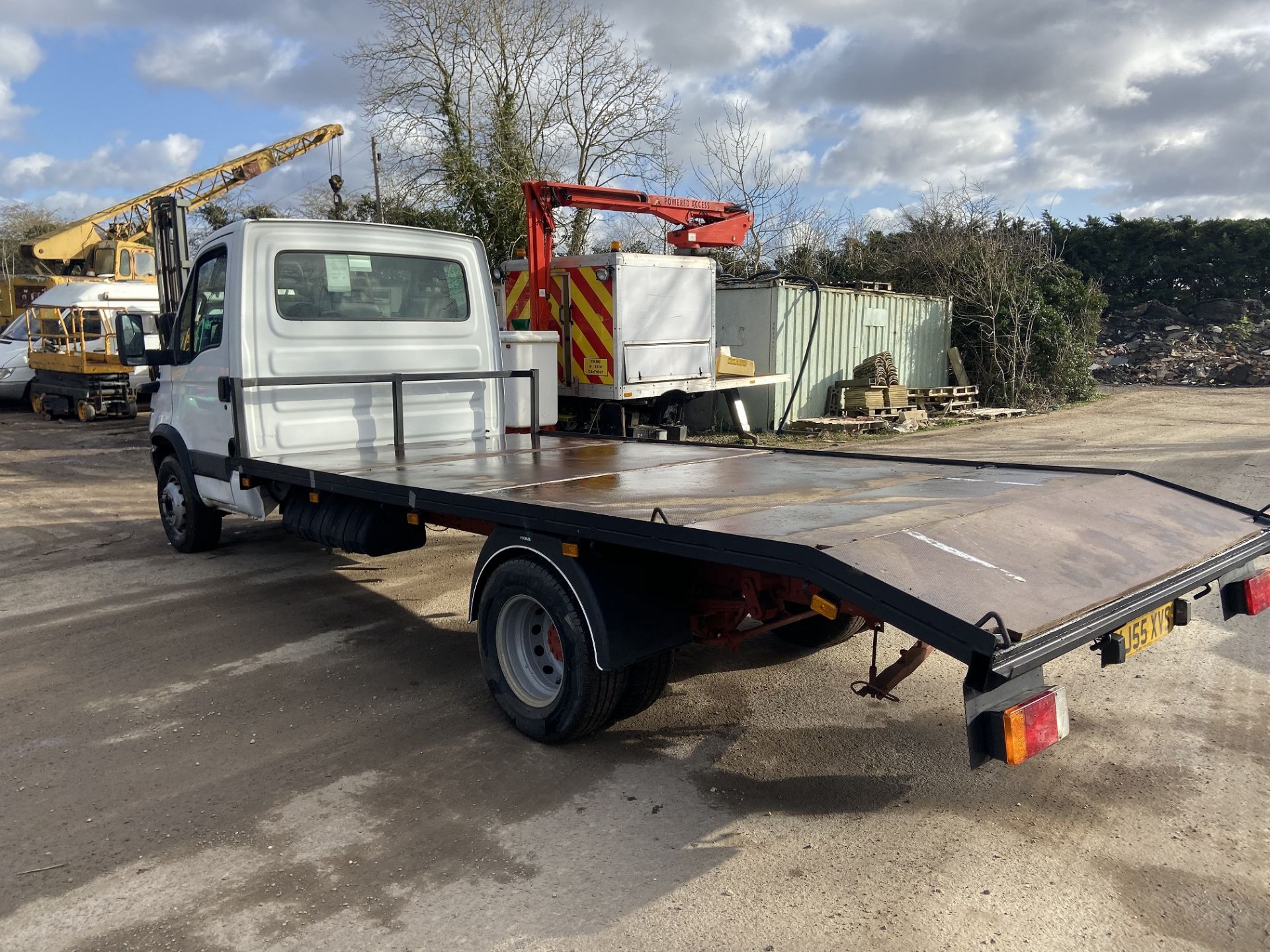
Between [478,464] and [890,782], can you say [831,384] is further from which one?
[890,782]

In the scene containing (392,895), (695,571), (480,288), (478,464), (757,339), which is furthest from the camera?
(757,339)

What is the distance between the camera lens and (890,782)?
3.64 m

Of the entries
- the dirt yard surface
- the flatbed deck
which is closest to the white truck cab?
the flatbed deck

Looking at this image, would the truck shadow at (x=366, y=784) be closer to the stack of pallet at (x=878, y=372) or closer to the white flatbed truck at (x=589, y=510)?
the white flatbed truck at (x=589, y=510)

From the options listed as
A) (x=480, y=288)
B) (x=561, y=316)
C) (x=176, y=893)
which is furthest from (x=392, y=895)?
(x=561, y=316)

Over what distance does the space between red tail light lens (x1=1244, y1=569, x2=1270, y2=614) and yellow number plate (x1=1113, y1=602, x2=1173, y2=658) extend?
0.48 meters

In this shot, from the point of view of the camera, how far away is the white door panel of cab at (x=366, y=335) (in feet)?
19.3

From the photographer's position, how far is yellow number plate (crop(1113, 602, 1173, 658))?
317 centimetres

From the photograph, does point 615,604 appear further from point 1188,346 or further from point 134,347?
point 1188,346

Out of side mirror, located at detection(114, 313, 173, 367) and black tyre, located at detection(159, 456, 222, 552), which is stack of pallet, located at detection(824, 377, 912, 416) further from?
side mirror, located at detection(114, 313, 173, 367)

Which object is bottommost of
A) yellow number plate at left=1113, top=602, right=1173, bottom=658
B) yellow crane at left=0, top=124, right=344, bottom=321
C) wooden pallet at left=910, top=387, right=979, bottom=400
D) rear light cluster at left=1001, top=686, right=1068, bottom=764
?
rear light cluster at left=1001, top=686, right=1068, bottom=764

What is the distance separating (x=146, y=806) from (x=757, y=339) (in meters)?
12.8

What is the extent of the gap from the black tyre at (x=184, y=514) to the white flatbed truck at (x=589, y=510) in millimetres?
26

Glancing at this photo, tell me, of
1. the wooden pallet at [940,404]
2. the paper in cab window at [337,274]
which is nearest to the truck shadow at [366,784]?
the paper in cab window at [337,274]
